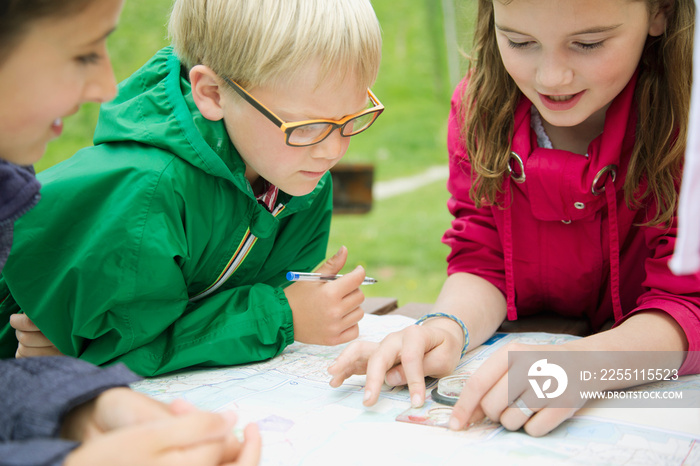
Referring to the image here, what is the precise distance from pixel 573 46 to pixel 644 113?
273 mm

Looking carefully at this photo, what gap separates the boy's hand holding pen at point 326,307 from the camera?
61.5 inches

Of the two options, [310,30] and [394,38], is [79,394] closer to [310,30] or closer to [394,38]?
[310,30]

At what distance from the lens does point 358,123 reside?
5.23 feet

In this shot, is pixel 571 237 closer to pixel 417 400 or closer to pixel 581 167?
pixel 581 167

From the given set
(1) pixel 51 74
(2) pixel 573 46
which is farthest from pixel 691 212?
(1) pixel 51 74

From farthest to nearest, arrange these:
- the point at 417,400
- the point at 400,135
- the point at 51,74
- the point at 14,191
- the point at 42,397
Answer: the point at 400,135 → the point at 417,400 → the point at 14,191 → the point at 51,74 → the point at 42,397

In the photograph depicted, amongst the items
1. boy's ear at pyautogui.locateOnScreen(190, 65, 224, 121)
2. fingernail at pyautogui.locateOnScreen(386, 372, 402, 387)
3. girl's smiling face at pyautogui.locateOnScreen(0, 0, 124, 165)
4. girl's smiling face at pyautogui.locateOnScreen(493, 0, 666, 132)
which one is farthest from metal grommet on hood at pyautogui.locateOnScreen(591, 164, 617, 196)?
girl's smiling face at pyautogui.locateOnScreen(0, 0, 124, 165)

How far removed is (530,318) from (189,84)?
111 cm

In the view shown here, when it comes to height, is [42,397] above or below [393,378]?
above

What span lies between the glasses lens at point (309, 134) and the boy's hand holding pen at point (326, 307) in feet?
1.08

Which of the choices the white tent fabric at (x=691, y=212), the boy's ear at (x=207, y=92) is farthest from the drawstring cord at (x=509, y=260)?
the white tent fabric at (x=691, y=212)

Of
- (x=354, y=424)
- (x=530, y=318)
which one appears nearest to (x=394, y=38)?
(x=530, y=318)

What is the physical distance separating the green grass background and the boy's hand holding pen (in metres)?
0.83

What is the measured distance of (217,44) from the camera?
1.48 meters
